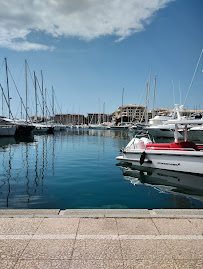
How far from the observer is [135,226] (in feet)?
15.9

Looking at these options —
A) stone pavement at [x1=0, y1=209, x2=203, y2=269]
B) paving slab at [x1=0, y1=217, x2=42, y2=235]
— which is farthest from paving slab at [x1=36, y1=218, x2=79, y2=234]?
paving slab at [x1=0, y1=217, x2=42, y2=235]

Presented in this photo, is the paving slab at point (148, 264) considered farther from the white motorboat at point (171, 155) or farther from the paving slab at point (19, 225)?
the white motorboat at point (171, 155)

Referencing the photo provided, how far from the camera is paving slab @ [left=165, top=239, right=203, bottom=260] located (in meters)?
3.75

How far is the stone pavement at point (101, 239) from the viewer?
363 cm

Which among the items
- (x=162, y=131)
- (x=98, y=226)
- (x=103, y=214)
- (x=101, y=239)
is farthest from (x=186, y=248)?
(x=162, y=131)

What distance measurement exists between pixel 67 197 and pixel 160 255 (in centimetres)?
602

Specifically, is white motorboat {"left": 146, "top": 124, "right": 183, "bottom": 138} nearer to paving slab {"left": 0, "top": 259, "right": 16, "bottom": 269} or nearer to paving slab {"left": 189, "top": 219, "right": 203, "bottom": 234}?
paving slab {"left": 189, "top": 219, "right": 203, "bottom": 234}

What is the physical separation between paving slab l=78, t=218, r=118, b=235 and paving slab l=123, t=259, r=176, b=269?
3.12 feet

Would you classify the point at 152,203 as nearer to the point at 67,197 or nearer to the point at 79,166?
the point at 67,197

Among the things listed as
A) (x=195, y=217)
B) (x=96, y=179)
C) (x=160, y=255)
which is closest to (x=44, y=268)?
(x=160, y=255)

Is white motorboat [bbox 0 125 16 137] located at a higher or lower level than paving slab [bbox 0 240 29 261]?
higher

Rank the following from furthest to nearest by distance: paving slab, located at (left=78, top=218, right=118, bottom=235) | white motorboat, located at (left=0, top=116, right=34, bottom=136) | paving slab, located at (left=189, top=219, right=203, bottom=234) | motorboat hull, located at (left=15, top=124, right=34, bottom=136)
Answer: motorboat hull, located at (left=15, top=124, right=34, bottom=136), white motorboat, located at (left=0, top=116, right=34, bottom=136), paving slab, located at (left=189, top=219, right=203, bottom=234), paving slab, located at (left=78, top=218, right=118, bottom=235)

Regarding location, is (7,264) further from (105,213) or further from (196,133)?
(196,133)

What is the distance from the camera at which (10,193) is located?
9.67 m
